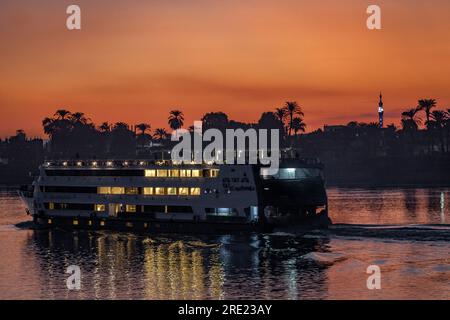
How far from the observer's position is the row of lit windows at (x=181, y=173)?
74625mm

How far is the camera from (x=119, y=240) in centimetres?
7562

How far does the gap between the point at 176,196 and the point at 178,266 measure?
16.4 metres

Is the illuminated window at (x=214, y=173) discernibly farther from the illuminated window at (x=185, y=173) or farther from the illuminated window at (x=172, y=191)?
the illuminated window at (x=172, y=191)

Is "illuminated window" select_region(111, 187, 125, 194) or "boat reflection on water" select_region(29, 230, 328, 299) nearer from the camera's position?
"boat reflection on water" select_region(29, 230, 328, 299)

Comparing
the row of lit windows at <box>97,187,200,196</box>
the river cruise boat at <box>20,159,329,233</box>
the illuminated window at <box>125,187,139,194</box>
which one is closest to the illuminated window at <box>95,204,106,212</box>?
the river cruise boat at <box>20,159,329,233</box>

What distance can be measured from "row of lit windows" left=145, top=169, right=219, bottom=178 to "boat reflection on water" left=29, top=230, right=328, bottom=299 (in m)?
6.37

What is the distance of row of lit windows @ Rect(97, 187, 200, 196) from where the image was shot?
7550 centimetres

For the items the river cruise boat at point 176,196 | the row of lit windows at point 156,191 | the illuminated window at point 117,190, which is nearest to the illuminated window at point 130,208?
the river cruise boat at point 176,196

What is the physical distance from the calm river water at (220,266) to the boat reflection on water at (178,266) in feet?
0.25

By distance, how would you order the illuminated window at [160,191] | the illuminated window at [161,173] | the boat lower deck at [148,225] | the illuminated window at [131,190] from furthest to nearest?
the illuminated window at [131,190] < the illuminated window at [161,173] < the illuminated window at [160,191] < the boat lower deck at [148,225]

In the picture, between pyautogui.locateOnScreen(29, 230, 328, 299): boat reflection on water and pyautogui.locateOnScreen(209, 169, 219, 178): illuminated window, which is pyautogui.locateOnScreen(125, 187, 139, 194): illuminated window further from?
pyautogui.locateOnScreen(209, 169, 219, 178): illuminated window

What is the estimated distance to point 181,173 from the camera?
76.2 metres

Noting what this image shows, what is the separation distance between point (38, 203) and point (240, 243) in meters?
27.2

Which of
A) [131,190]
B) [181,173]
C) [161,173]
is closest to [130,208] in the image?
[131,190]
